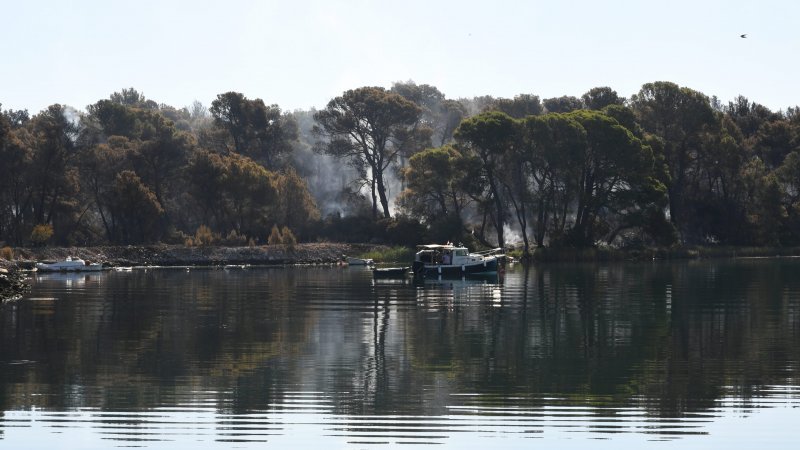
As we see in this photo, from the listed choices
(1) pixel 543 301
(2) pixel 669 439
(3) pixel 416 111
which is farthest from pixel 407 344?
(3) pixel 416 111

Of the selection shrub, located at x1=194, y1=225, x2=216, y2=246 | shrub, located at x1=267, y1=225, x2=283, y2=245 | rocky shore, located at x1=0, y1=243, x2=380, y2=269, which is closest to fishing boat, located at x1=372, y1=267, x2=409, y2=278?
rocky shore, located at x1=0, y1=243, x2=380, y2=269

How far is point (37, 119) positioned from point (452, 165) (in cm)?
5351

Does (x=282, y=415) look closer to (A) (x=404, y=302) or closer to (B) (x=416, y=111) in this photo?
(A) (x=404, y=302)

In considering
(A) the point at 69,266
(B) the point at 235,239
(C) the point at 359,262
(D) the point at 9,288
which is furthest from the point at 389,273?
(B) the point at 235,239

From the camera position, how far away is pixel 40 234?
120m

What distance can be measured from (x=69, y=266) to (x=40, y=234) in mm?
9539

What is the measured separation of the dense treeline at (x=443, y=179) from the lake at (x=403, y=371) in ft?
188

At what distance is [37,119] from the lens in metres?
150

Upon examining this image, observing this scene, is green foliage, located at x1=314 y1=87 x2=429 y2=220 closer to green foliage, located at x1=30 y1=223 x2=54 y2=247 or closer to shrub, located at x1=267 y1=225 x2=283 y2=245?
shrub, located at x1=267 y1=225 x2=283 y2=245

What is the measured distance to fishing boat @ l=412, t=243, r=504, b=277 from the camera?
4011 inches

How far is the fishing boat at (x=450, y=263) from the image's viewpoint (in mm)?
101875

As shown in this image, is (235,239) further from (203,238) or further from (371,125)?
(371,125)

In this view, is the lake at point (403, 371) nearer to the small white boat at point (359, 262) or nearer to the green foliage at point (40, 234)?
the green foliage at point (40, 234)

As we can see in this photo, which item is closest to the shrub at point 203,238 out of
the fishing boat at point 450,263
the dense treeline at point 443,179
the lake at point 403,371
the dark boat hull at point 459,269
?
the dense treeline at point 443,179
